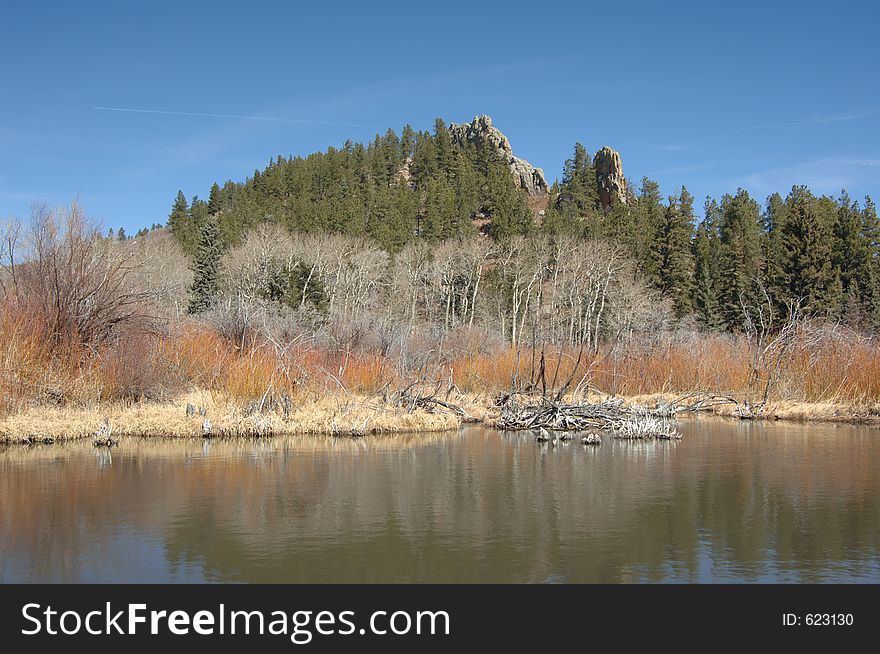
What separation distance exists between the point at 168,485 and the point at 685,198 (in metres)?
77.2

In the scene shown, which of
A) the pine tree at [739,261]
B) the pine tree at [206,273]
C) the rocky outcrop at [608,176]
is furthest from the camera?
the rocky outcrop at [608,176]

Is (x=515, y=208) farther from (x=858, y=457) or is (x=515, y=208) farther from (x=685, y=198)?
(x=858, y=457)

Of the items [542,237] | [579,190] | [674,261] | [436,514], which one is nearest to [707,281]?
[674,261]

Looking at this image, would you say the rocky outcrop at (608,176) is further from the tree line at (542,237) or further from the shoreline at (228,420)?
the shoreline at (228,420)

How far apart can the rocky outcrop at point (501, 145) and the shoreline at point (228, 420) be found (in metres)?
107

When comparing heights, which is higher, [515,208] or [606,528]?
[515,208]

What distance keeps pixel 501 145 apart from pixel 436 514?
12650 cm

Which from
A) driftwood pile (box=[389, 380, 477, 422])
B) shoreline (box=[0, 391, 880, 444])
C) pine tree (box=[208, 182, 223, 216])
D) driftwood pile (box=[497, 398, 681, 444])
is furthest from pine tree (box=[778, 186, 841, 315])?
pine tree (box=[208, 182, 223, 216])

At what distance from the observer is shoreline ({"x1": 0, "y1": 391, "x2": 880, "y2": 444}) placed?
1767 centimetres

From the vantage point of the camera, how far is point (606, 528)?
10.3 meters

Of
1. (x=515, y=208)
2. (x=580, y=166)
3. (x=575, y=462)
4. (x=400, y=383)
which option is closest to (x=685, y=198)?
(x=515, y=208)

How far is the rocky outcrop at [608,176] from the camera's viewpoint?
108 meters

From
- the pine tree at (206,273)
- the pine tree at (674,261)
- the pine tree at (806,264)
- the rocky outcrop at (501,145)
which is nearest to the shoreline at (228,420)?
the pine tree at (206,273)

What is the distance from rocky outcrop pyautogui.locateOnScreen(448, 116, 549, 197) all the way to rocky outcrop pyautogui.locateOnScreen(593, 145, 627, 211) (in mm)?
16752
